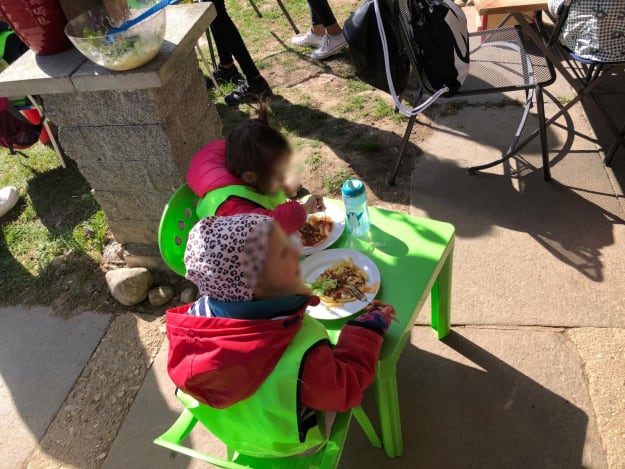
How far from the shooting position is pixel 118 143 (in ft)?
8.14

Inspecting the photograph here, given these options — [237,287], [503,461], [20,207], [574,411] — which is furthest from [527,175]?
[20,207]

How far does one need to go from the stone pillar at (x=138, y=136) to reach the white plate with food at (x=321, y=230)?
88 centimetres

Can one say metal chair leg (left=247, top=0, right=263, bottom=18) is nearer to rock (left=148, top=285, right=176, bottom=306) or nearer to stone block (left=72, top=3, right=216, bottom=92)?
stone block (left=72, top=3, right=216, bottom=92)

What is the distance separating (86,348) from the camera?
283cm

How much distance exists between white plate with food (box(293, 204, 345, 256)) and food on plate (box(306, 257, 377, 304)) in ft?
0.51

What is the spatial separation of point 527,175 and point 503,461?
1.99 meters

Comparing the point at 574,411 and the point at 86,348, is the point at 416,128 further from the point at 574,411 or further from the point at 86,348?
the point at 86,348

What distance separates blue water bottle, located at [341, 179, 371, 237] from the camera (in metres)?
1.88

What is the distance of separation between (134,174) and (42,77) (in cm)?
62

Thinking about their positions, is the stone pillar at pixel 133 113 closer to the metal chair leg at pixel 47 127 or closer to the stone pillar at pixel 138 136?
the stone pillar at pixel 138 136

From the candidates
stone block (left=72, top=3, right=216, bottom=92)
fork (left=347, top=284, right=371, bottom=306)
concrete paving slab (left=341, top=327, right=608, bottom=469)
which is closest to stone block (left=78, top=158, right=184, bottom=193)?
stone block (left=72, top=3, right=216, bottom=92)

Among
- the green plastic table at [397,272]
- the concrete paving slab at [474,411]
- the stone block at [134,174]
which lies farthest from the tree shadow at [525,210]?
the stone block at [134,174]

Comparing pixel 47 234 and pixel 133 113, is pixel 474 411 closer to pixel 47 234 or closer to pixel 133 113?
pixel 133 113

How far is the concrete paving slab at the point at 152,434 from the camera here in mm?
2217
